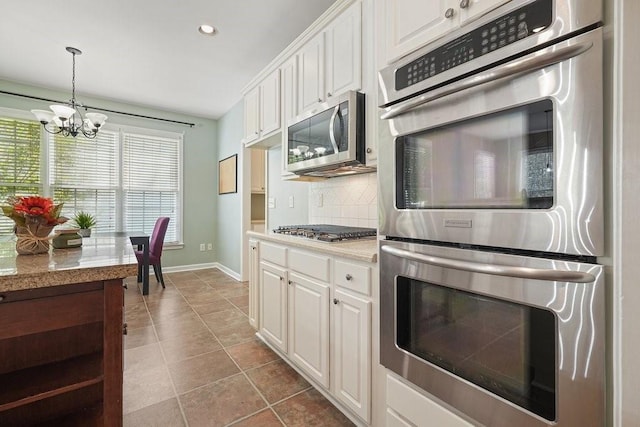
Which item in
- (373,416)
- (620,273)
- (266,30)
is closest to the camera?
(620,273)

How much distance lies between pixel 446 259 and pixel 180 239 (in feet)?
16.1

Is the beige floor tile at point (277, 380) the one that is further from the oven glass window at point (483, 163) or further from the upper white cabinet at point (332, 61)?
the upper white cabinet at point (332, 61)

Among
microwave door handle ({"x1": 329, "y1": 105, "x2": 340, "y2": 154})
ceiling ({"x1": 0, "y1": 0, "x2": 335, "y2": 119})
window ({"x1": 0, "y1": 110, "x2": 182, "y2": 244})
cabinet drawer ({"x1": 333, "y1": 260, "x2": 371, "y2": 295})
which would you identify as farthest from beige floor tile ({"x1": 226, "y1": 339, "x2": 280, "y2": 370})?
window ({"x1": 0, "y1": 110, "x2": 182, "y2": 244})

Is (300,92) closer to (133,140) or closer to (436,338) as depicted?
(436,338)

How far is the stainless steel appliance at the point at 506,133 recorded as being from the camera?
0.67 meters

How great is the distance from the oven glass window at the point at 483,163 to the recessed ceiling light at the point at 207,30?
7.89 ft

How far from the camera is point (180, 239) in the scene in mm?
4957

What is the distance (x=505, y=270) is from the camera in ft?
2.62

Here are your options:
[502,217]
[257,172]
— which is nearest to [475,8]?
[502,217]

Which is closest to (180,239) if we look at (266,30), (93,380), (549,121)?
(266,30)

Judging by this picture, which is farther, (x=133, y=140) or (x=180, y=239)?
(x=180, y=239)

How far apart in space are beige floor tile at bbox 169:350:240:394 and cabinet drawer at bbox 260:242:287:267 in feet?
2.61

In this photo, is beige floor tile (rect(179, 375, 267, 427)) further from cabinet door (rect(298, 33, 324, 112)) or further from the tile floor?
cabinet door (rect(298, 33, 324, 112))

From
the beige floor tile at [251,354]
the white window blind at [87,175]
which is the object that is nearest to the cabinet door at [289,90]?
the beige floor tile at [251,354]
